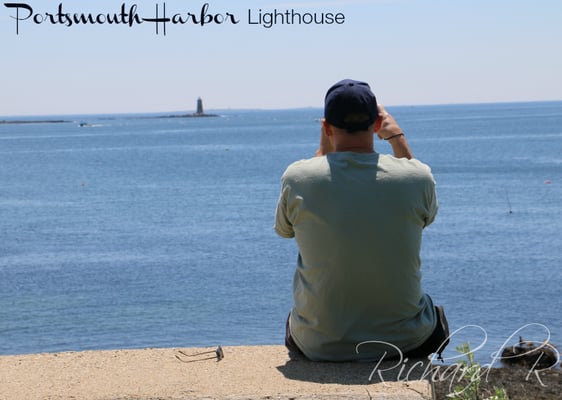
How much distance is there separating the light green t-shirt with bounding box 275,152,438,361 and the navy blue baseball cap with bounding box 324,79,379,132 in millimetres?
122

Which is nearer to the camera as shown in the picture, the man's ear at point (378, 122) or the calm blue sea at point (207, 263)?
the man's ear at point (378, 122)

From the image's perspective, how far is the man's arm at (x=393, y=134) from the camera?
13.6ft

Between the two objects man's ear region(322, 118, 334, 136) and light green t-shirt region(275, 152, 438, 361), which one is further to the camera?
man's ear region(322, 118, 334, 136)

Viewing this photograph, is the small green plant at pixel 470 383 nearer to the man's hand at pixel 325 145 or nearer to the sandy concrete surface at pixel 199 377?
the sandy concrete surface at pixel 199 377

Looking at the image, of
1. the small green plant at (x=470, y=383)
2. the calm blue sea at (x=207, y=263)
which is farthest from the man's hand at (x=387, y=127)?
the calm blue sea at (x=207, y=263)

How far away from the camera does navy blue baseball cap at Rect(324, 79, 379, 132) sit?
3852 mm

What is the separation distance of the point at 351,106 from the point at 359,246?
1.79 ft

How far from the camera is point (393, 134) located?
4180 mm

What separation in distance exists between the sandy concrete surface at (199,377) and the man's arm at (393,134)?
0.90 metres

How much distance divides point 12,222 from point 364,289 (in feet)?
106

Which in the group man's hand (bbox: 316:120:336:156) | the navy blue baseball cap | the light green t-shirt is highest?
the navy blue baseball cap

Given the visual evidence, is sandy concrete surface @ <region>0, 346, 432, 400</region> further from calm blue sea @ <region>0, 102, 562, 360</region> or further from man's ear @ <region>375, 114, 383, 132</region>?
calm blue sea @ <region>0, 102, 562, 360</region>

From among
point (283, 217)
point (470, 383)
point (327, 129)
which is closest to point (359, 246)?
point (283, 217)

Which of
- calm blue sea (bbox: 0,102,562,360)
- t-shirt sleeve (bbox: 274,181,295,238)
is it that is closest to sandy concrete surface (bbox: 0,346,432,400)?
t-shirt sleeve (bbox: 274,181,295,238)
